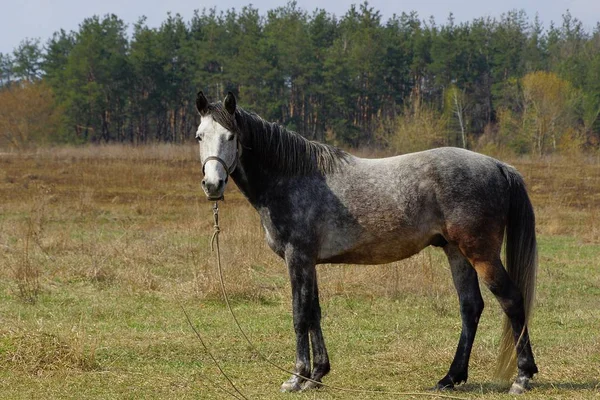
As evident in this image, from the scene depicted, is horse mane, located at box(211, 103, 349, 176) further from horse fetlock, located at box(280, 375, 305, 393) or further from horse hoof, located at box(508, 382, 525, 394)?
horse hoof, located at box(508, 382, 525, 394)

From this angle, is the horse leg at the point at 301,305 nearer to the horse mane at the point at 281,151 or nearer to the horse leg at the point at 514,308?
the horse mane at the point at 281,151

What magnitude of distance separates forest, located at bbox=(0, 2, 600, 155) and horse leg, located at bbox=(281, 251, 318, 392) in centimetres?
4268

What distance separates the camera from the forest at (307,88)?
54094mm

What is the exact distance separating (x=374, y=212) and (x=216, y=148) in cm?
129

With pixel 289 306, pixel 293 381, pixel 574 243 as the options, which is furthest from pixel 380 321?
pixel 574 243

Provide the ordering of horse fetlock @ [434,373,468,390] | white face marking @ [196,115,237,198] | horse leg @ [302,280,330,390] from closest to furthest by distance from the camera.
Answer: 1. white face marking @ [196,115,237,198]
2. horse fetlock @ [434,373,468,390]
3. horse leg @ [302,280,330,390]

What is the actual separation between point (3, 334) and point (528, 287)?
173 inches

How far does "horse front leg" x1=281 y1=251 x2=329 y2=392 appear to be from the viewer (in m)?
6.41

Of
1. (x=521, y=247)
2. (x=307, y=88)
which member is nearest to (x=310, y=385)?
(x=521, y=247)

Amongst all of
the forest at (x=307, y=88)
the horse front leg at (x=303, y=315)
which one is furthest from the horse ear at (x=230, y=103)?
the forest at (x=307, y=88)

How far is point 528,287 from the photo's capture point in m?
6.48

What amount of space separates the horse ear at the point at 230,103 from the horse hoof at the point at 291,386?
208 centimetres

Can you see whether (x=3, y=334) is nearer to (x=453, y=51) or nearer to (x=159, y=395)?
(x=159, y=395)


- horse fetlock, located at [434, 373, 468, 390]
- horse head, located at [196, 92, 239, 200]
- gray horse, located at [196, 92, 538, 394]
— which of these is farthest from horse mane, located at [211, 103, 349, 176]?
horse fetlock, located at [434, 373, 468, 390]
